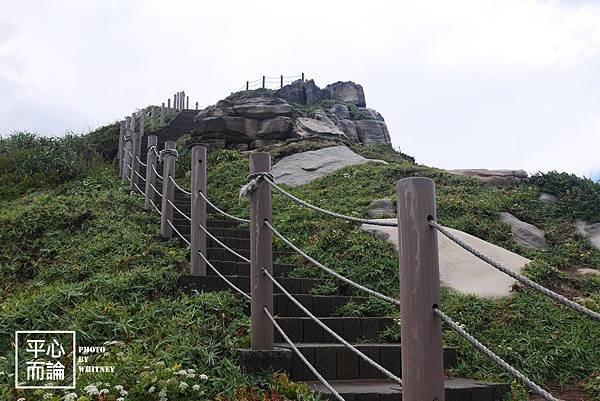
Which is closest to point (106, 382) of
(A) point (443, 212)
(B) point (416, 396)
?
(B) point (416, 396)

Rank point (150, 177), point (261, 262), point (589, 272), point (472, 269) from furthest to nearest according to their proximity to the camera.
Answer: point (150, 177) < point (589, 272) < point (472, 269) < point (261, 262)

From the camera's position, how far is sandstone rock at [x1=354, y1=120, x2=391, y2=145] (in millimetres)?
21453

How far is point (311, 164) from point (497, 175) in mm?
3614

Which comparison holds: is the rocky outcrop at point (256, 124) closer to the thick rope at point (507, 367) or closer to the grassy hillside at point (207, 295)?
the grassy hillside at point (207, 295)

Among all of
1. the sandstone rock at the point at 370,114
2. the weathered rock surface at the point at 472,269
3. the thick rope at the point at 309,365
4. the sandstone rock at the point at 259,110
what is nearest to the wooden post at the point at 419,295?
the thick rope at the point at 309,365

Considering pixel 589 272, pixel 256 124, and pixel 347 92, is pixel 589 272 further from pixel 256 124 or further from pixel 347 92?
pixel 347 92

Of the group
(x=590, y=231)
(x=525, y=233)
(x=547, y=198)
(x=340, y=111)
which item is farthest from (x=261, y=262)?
(x=340, y=111)

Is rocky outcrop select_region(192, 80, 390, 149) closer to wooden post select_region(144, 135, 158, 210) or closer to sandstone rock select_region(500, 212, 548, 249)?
wooden post select_region(144, 135, 158, 210)

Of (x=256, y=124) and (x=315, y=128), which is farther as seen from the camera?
(x=315, y=128)

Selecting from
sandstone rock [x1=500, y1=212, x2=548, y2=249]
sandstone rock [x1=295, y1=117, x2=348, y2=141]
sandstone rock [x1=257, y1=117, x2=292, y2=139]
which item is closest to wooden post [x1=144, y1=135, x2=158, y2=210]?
sandstone rock [x1=500, y1=212, x2=548, y2=249]

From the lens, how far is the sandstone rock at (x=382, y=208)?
7.52 m

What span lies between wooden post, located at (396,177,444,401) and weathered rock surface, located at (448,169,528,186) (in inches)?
354

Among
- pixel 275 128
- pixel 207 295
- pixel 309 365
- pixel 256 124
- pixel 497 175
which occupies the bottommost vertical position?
pixel 309 365

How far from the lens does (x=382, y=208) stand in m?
7.75
